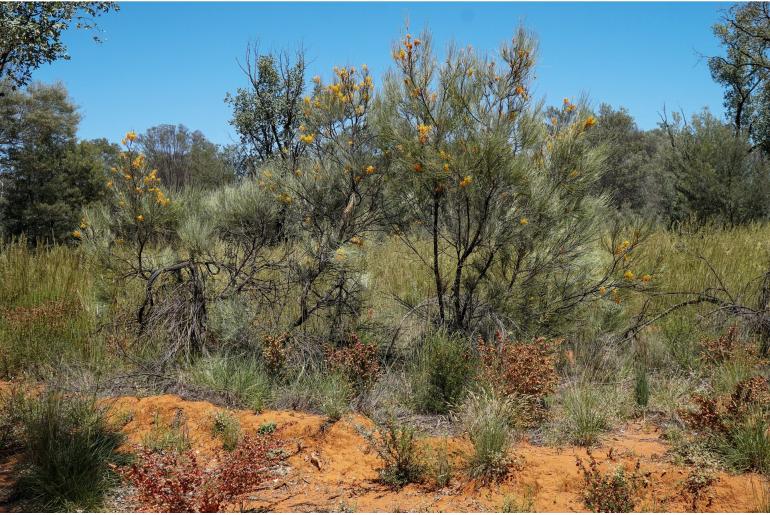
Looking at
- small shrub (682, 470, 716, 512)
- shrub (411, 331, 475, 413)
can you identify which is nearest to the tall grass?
shrub (411, 331, 475, 413)

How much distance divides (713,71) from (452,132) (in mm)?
24716

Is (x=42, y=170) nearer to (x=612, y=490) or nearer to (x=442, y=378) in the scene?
(x=442, y=378)

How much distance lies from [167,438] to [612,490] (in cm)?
323

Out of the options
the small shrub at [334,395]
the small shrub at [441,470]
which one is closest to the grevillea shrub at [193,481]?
the small shrub at [334,395]

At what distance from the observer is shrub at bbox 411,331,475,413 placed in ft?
18.4

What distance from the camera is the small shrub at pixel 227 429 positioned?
4863 millimetres

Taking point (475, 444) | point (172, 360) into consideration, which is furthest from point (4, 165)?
point (475, 444)

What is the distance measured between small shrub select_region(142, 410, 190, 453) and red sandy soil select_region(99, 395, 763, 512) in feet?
0.30

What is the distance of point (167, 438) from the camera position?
4.83 meters

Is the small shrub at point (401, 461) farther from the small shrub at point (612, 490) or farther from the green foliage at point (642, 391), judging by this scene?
the green foliage at point (642, 391)

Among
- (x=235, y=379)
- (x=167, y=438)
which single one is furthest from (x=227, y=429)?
(x=235, y=379)

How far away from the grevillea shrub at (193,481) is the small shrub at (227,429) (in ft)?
1.77

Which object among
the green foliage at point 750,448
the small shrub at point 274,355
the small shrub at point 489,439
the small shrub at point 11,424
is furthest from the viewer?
the small shrub at point 274,355

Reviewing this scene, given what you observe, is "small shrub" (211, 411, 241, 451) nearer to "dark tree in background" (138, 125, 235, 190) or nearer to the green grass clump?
the green grass clump
